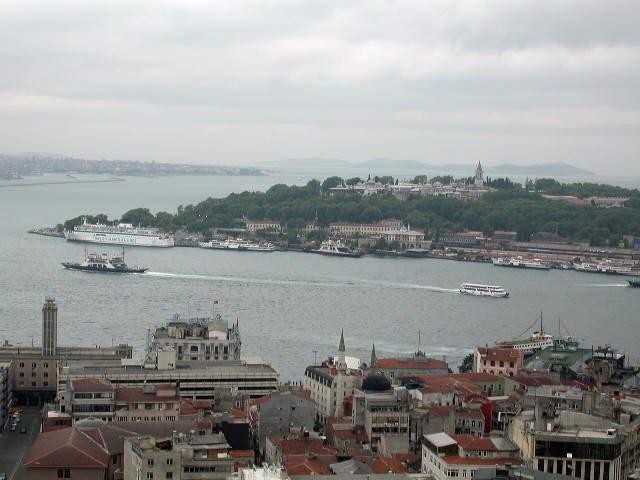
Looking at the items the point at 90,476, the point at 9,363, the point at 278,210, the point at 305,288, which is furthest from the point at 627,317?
the point at 278,210

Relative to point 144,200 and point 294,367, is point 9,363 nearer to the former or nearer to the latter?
point 294,367

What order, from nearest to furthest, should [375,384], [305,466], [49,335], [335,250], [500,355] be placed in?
1. [305,466]
2. [375,384]
3. [49,335]
4. [500,355]
5. [335,250]

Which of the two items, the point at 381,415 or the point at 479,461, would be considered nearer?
the point at 479,461

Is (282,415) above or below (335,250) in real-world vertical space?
above

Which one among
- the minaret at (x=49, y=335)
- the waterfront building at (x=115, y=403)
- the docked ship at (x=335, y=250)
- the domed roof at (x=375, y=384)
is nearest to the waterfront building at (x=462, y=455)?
the domed roof at (x=375, y=384)

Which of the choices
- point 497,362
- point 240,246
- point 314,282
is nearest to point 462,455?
point 497,362

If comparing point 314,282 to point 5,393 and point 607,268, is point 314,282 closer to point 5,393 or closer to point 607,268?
point 607,268

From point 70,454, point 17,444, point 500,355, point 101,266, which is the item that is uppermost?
point 500,355

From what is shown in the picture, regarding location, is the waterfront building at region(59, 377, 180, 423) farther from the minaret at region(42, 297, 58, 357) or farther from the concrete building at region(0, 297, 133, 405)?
the minaret at region(42, 297, 58, 357)
